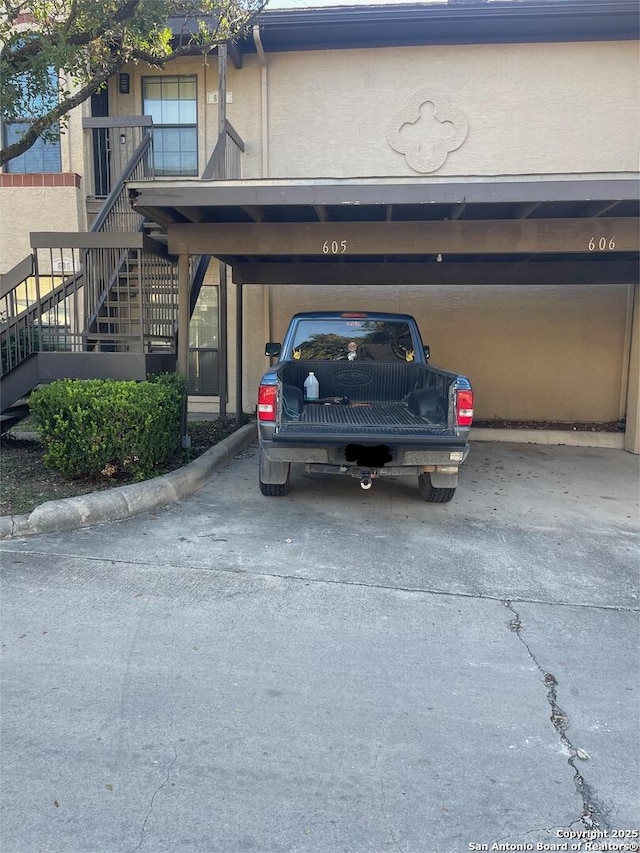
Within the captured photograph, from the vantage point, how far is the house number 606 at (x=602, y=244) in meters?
6.26

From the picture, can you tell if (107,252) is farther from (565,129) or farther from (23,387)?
(565,129)

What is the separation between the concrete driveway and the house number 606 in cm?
313

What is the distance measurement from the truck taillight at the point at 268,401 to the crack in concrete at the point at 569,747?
103 inches

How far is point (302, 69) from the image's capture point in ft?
32.4

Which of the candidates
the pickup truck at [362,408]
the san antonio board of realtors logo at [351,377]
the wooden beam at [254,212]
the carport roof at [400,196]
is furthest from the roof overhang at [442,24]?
the san antonio board of realtors logo at [351,377]

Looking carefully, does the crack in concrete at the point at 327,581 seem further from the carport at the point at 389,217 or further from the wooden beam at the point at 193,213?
the wooden beam at the point at 193,213

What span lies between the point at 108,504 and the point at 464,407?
3292 mm

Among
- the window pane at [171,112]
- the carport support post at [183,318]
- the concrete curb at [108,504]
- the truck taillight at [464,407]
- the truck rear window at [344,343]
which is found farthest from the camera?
the window pane at [171,112]

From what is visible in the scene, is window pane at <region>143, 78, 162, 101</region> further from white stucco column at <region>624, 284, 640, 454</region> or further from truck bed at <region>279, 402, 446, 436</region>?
white stucco column at <region>624, 284, 640, 454</region>

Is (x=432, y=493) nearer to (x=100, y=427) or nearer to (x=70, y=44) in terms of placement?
(x=100, y=427)

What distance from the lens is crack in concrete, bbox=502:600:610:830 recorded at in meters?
2.14

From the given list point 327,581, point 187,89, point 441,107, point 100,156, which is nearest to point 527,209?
point 327,581

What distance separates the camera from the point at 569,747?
253cm

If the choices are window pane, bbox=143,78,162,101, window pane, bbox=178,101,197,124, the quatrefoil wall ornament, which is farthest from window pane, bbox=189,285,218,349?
the quatrefoil wall ornament
